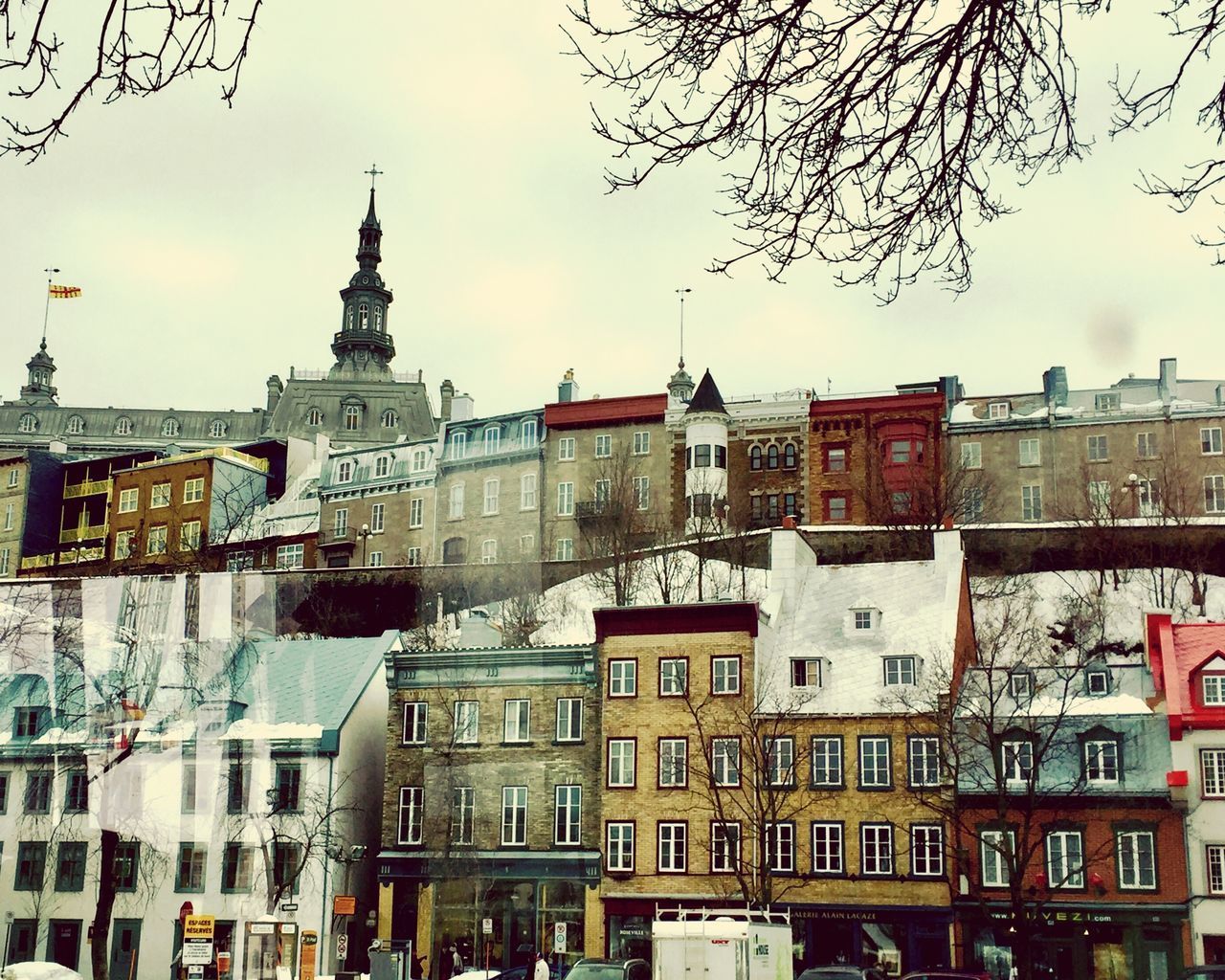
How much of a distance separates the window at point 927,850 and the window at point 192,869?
20.8 metres

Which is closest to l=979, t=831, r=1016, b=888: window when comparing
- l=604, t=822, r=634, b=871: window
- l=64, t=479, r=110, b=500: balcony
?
l=604, t=822, r=634, b=871: window

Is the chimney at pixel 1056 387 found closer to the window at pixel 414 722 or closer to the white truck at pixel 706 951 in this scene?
the window at pixel 414 722

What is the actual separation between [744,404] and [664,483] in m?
5.63

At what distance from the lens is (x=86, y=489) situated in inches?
3831

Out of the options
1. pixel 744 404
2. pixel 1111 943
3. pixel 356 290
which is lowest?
pixel 1111 943

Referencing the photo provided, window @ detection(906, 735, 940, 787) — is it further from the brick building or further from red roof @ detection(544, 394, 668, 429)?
red roof @ detection(544, 394, 668, 429)

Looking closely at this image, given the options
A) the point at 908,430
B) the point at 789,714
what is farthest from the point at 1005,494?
the point at 789,714

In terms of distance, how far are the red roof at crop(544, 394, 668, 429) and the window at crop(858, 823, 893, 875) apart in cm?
3736

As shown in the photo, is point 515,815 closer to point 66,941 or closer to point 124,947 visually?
point 124,947

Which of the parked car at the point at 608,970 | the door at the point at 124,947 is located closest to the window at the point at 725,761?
the parked car at the point at 608,970

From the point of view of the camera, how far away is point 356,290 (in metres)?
130

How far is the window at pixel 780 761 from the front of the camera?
145 ft

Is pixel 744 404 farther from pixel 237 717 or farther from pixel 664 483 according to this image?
pixel 237 717

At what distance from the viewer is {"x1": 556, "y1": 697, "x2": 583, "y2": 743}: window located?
4809 cm
